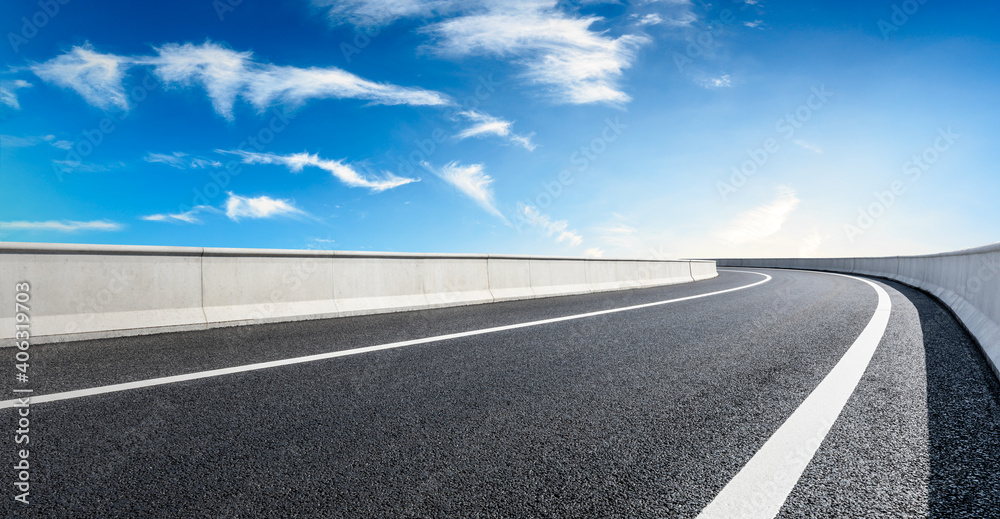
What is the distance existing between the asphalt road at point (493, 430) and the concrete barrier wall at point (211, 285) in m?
0.70

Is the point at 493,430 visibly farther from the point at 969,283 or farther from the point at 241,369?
the point at 969,283

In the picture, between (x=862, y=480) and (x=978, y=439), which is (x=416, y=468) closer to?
(x=862, y=480)

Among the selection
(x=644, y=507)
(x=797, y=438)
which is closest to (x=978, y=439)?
(x=797, y=438)

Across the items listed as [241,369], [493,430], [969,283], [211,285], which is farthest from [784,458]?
[969,283]

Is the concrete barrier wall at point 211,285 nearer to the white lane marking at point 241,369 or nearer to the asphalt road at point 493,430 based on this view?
the asphalt road at point 493,430

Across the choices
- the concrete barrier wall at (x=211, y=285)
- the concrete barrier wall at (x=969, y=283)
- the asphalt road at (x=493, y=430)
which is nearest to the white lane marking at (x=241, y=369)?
the asphalt road at (x=493, y=430)

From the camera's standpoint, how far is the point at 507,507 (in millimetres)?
2045

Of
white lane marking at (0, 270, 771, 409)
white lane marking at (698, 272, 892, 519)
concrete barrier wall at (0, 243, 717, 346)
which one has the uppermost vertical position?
concrete barrier wall at (0, 243, 717, 346)

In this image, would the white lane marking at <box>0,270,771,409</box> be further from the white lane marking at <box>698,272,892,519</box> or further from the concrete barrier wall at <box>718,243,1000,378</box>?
the concrete barrier wall at <box>718,243,1000,378</box>

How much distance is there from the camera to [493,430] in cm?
290

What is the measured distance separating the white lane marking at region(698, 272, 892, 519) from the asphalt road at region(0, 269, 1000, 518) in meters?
0.05

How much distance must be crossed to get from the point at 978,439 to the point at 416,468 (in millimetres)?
3011

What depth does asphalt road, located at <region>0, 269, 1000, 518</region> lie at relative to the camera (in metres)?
2.13

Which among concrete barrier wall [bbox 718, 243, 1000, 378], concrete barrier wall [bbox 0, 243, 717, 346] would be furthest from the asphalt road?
concrete barrier wall [bbox 0, 243, 717, 346]
